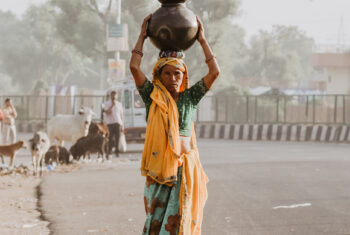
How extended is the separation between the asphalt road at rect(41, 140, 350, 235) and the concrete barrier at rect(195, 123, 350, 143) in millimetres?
10300

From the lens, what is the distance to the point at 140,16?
45.2 metres

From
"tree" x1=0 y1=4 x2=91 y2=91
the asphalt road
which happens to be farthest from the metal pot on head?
"tree" x1=0 y1=4 x2=91 y2=91

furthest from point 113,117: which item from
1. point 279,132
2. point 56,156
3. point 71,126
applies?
point 279,132

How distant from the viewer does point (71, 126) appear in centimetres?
1852

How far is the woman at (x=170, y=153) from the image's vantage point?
5.16 meters

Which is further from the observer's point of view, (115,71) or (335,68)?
(335,68)

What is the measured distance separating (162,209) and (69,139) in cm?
1384

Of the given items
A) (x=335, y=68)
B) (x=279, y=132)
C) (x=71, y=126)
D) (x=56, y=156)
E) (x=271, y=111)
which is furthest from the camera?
(x=335, y=68)

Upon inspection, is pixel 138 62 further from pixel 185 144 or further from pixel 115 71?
pixel 115 71

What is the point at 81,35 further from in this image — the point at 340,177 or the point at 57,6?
the point at 340,177

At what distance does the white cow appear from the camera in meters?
17.9

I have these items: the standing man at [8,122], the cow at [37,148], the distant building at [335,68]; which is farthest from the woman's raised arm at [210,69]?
the distant building at [335,68]

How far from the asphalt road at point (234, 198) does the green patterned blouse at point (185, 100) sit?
8.30ft

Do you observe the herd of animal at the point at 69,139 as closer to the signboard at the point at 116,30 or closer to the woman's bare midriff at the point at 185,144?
the signboard at the point at 116,30
